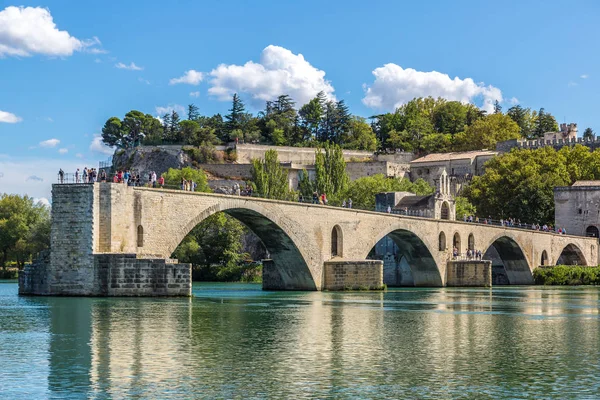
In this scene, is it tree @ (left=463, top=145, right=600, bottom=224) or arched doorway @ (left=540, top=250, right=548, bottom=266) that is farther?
tree @ (left=463, top=145, right=600, bottom=224)

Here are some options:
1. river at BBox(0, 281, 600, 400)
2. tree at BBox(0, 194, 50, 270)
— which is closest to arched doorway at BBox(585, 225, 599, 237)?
tree at BBox(0, 194, 50, 270)

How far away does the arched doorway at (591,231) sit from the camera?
287 ft

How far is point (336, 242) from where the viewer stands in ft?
178

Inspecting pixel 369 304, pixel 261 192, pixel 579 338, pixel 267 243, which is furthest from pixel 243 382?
pixel 261 192

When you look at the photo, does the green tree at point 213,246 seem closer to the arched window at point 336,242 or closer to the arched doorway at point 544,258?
the arched doorway at point 544,258

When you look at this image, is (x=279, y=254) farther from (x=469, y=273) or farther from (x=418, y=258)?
(x=469, y=273)

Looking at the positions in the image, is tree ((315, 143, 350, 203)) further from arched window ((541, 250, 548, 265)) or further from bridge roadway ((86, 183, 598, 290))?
arched window ((541, 250, 548, 265))

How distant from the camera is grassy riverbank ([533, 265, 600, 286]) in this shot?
73.1 m

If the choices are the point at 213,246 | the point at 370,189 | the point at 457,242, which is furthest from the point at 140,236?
the point at 370,189

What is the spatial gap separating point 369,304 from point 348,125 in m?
100

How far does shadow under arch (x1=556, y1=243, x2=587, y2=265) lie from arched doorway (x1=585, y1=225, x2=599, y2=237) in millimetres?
3751

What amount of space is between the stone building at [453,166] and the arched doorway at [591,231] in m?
22.0

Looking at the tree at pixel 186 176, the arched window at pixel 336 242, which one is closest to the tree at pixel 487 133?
the tree at pixel 186 176

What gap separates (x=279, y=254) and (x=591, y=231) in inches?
1768
